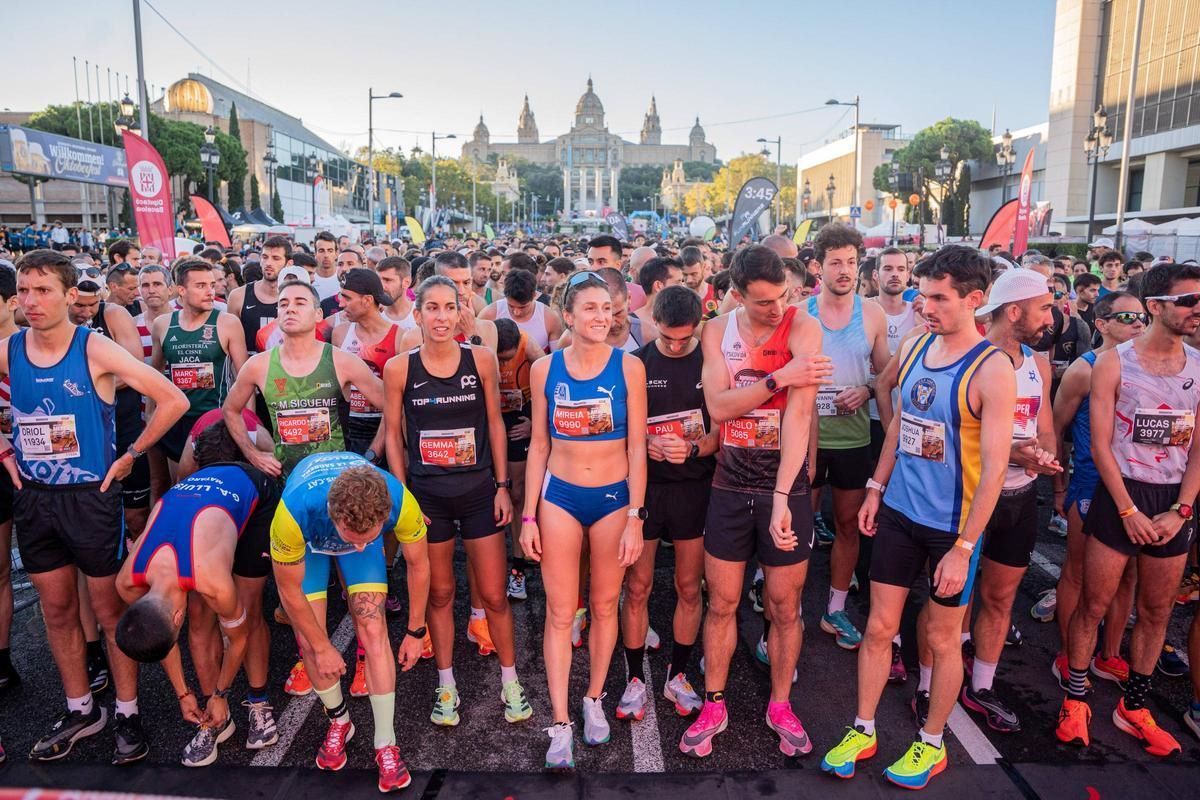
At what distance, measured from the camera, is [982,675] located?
403 centimetres

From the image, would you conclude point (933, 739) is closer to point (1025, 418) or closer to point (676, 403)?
point (1025, 418)

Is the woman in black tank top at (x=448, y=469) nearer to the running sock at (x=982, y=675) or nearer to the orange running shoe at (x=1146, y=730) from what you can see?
the running sock at (x=982, y=675)

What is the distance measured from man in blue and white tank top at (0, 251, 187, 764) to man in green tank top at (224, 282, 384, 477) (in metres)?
0.49

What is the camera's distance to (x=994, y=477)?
323 cm

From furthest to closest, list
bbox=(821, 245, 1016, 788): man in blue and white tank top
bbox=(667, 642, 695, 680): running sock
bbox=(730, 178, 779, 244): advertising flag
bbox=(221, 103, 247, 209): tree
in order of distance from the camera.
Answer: bbox=(221, 103, 247, 209): tree → bbox=(730, 178, 779, 244): advertising flag → bbox=(667, 642, 695, 680): running sock → bbox=(821, 245, 1016, 788): man in blue and white tank top

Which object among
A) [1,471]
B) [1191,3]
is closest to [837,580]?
[1,471]

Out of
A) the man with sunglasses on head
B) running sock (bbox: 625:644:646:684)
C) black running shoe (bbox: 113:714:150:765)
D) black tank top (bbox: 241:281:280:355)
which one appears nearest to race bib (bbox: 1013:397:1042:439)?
the man with sunglasses on head

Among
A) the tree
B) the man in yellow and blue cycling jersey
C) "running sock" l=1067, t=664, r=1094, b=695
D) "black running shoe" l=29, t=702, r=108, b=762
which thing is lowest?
"black running shoe" l=29, t=702, r=108, b=762

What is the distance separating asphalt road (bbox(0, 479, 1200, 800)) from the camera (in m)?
3.48

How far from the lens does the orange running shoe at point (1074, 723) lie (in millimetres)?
3740

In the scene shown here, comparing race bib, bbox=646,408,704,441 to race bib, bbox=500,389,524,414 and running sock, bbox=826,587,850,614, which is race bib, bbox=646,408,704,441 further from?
running sock, bbox=826,587,850,614

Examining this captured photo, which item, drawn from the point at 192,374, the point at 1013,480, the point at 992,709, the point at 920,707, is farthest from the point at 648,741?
the point at 192,374

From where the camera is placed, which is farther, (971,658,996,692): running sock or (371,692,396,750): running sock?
(971,658,996,692): running sock

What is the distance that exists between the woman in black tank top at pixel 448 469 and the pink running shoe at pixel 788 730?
3.97ft
